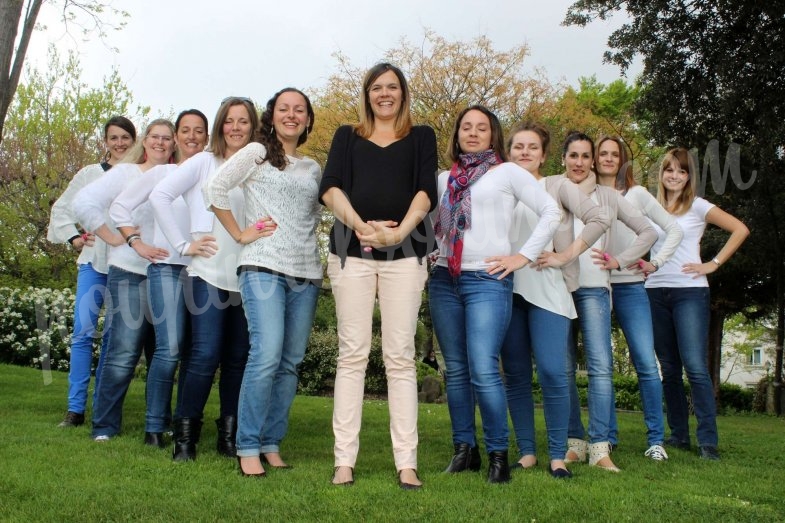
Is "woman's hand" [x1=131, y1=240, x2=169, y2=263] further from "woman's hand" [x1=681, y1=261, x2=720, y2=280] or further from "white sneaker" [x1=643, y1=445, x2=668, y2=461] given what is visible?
"woman's hand" [x1=681, y1=261, x2=720, y2=280]

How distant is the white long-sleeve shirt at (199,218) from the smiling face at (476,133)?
156 centimetres

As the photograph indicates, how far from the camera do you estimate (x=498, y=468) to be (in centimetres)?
472

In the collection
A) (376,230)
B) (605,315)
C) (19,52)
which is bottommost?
(605,315)

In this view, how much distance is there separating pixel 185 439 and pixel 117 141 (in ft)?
9.85

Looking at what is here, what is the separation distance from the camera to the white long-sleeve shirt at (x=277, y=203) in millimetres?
4887

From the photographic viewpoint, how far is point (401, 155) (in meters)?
4.79

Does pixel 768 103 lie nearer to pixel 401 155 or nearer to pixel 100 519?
pixel 401 155

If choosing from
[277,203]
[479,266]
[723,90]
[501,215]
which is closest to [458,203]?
[501,215]

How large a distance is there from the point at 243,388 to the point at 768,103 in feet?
44.3

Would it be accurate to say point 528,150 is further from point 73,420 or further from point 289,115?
point 73,420

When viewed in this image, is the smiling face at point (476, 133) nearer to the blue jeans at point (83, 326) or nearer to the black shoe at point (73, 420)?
the blue jeans at point (83, 326)

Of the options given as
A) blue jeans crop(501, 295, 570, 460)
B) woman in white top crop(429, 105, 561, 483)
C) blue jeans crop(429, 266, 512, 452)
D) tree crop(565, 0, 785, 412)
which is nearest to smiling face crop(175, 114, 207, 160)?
woman in white top crop(429, 105, 561, 483)

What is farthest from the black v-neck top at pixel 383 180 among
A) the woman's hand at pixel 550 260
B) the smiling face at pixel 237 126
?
the smiling face at pixel 237 126

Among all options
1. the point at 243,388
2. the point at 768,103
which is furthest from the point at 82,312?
the point at 768,103
